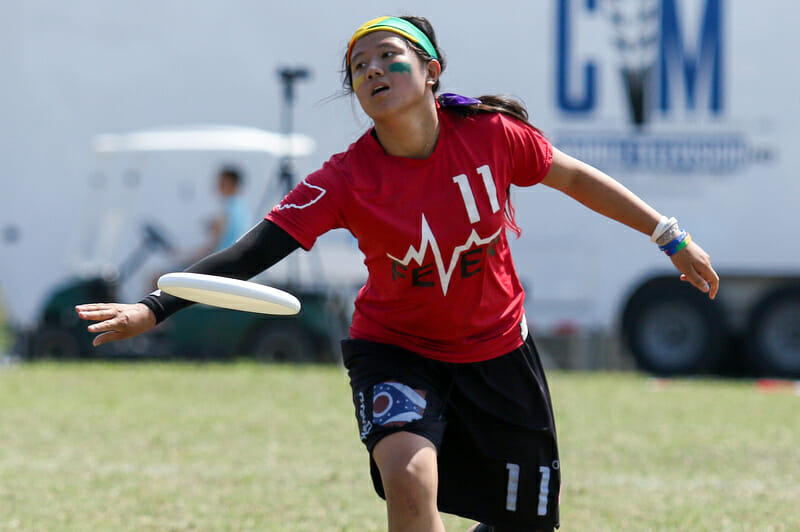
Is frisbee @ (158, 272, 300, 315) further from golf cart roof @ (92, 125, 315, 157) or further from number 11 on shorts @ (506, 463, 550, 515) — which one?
golf cart roof @ (92, 125, 315, 157)

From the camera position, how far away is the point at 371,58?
11.8ft

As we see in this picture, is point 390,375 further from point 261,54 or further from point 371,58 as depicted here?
point 261,54

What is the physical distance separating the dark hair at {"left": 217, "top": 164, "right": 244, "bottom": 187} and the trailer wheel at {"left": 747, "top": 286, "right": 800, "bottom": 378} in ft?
17.3

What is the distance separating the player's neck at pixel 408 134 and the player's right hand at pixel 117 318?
0.91m

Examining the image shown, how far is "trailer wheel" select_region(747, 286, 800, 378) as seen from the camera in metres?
11.3

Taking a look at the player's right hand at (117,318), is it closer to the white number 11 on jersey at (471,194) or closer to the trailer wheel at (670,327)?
the white number 11 on jersey at (471,194)

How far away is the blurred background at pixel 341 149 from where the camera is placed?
11.5 m

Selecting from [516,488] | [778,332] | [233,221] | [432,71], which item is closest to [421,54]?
[432,71]

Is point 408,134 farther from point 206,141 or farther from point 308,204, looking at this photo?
point 206,141

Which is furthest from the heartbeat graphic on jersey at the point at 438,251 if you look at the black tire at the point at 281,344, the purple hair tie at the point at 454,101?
the black tire at the point at 281,344

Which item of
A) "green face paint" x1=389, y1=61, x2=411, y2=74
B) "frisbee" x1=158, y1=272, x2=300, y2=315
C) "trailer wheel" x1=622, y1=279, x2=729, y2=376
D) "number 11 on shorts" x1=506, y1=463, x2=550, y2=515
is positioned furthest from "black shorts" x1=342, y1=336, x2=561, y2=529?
"trailer wheel" x1=622, y1=279, x2=729, y2=376

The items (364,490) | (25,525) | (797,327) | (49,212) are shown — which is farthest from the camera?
(49,212)


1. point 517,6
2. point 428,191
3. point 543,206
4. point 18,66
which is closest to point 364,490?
point 428,191

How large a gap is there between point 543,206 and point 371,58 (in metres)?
8.29
